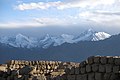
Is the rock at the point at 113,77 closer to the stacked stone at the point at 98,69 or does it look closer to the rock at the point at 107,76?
the stacked stone at the point at 98,69

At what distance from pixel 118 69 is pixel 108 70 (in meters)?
0.61

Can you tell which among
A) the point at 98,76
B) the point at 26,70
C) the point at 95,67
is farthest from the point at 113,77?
the point at 26,70

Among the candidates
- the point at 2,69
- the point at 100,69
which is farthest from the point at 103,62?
the point at 2,69

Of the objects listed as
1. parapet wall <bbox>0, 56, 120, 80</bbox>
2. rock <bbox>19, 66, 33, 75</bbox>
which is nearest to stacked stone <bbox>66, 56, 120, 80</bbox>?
parapet wall <bbox>0, 56, 120, 80</bbox>

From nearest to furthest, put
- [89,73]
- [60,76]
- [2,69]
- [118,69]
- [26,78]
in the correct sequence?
[118,69], [89,73], [60,76], [26,78], [2,69]

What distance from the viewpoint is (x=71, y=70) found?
23375mm

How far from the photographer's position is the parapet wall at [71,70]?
21.2 meters

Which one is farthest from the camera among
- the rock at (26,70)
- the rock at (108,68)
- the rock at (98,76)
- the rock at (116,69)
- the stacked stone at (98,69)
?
the rock at (26,70)

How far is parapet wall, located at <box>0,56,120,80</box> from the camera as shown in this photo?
21.2 metres

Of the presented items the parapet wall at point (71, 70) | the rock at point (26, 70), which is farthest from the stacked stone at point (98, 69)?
the rock at point (26, 70)

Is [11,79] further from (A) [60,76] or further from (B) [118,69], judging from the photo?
(B) [118,69]

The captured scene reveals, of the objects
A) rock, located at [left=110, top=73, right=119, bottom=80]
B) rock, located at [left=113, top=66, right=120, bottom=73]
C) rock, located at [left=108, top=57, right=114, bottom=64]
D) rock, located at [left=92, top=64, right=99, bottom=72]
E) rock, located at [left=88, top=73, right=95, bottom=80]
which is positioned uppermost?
rock, located at [left=108, top=57, right=114, bottom=64]

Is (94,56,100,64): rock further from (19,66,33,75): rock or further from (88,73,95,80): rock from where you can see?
(19,66,33,75): rock

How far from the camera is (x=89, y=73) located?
2238cm
